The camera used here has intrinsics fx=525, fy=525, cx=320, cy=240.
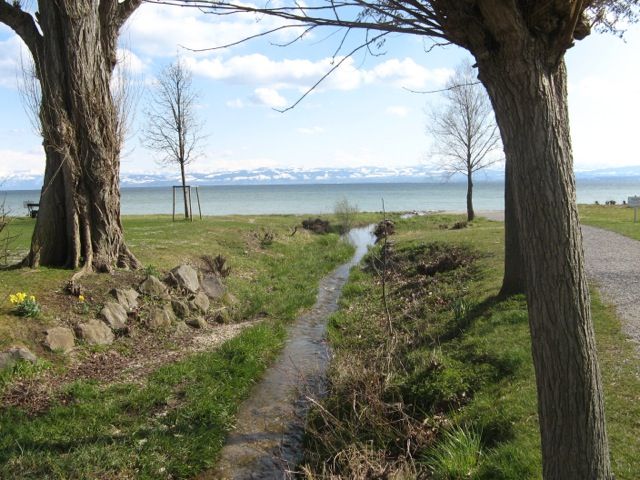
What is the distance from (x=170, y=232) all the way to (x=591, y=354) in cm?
2033

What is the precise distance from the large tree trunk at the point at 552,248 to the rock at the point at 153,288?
10291mm

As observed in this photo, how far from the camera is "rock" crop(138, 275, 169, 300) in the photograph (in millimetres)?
12236

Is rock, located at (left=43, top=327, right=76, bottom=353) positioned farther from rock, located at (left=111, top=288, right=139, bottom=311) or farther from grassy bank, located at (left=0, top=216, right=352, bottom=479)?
rock, located at (left=111, top=288, right=139, bottom=311)

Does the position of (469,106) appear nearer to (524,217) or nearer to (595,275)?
(595,275)

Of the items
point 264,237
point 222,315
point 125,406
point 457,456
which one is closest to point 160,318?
point 222,315

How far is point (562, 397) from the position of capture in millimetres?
3432

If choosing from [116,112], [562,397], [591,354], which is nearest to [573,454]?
[562,397]

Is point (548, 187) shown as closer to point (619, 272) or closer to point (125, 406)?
point (125, 406)

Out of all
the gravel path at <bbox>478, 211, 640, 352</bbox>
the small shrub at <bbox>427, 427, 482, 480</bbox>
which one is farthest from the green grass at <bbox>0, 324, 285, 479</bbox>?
the gravel path at <bbox>478, 211, 640, 352</bbox>

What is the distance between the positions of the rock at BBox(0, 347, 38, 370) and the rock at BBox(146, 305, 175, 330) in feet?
9.72

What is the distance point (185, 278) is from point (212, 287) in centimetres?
141

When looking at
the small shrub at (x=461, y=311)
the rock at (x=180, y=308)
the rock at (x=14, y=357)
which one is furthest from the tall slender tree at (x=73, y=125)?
the small shrub at (x=461, y=311)

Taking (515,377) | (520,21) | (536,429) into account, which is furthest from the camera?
(515,377)

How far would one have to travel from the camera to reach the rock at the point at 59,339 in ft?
29.5
